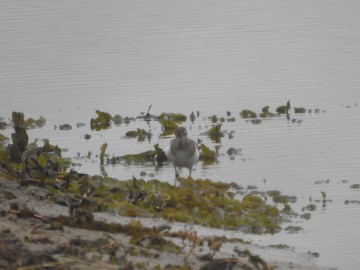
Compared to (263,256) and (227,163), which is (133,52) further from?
(263,256)

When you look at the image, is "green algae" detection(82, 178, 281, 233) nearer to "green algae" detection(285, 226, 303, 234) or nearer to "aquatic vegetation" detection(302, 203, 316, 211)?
"green algae" detection(285, 226, 303, 234)

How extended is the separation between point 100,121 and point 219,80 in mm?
4023

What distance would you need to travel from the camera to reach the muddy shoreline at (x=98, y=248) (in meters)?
7.33

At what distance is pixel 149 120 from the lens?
645 inches

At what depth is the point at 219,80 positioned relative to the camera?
1934 centimetres

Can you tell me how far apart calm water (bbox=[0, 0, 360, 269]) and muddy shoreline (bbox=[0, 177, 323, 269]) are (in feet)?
3.57

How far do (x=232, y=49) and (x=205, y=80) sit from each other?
308 centimetres

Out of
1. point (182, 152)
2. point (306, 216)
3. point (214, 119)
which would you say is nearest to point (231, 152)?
point (182, 152)

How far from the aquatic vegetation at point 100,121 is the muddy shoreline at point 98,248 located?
21.0ft

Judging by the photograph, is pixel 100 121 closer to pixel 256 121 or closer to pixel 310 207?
pixel 256 121

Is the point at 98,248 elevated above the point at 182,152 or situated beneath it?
situated beneath

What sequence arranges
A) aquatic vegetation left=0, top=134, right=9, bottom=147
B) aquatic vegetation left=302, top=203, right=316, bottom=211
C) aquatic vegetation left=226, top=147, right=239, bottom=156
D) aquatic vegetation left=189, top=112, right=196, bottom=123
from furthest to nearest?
1. aquatic vegetation left=189, top=112, right=196, bottom=123
2. aquatic vegetation left=0, top=134, right=9, bottom=147
3. aquatic vegetation left=226, top=147, right=239, bottom=156
4. aquatic vegetation left=302, top=203, right=316, bottom=211

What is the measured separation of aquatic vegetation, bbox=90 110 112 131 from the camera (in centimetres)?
1594

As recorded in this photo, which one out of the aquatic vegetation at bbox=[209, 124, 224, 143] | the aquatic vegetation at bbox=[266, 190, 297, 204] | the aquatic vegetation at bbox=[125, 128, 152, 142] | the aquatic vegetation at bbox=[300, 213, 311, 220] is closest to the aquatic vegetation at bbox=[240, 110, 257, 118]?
the aquatic vegetation at bbox=[209, 124, 224, 143]
